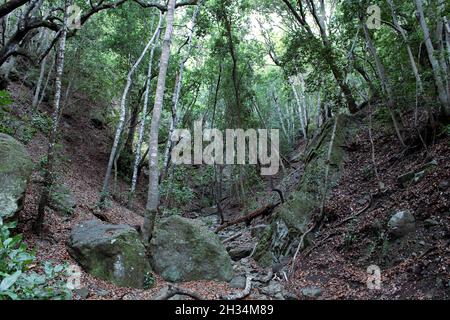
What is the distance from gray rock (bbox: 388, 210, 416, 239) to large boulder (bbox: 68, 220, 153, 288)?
17.4 ft

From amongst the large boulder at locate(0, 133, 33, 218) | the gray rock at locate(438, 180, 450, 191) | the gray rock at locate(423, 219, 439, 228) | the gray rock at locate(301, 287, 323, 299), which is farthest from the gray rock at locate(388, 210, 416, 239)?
the large boulder at locate(0, 133, 33, 218)

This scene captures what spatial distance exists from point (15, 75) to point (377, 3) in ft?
59.7

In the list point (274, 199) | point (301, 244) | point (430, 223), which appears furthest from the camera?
point (274, 199)

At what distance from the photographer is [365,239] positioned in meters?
7.02

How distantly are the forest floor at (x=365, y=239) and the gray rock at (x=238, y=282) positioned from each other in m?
0.23

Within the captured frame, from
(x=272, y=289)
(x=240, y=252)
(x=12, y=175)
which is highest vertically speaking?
(x=12, y=175)

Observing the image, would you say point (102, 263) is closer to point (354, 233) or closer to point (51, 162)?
point (51, 162)

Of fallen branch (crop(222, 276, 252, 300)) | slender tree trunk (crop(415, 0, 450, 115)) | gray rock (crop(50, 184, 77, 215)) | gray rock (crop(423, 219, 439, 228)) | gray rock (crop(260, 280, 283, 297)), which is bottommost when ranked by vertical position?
gray rock (crop(260, 280, 283, 297))

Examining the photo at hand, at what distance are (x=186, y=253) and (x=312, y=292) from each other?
3085 millimetres

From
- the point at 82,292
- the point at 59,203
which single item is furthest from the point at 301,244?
the point at 59,203

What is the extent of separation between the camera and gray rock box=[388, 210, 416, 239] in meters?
6.30

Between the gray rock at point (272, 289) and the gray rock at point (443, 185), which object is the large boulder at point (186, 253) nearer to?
the gray rock at point (272, 289)

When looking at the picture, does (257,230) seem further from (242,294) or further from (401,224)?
(401,224)

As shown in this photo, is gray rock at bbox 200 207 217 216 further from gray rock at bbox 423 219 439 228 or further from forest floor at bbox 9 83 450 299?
gray rock at bbox 423 219 439 228
